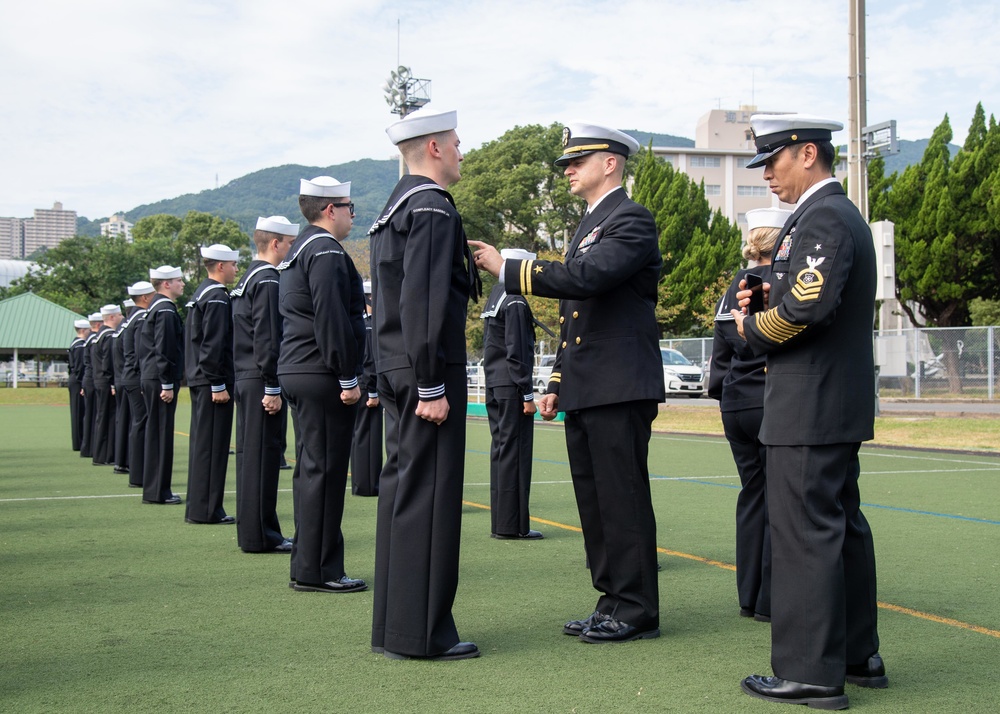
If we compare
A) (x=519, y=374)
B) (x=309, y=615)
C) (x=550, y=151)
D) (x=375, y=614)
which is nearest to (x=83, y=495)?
(x=519, y=374)

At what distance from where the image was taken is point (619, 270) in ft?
15.1

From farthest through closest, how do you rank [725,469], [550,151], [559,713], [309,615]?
[550,151]
[725,469]
[309,615]
[559,713]

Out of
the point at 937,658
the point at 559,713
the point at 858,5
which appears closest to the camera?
the point at 559,713

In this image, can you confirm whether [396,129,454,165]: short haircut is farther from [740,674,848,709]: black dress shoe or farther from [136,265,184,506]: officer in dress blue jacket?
[136,265,184,506]: officer in dress blue jacket

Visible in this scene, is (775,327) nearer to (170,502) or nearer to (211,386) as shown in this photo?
(211,386)

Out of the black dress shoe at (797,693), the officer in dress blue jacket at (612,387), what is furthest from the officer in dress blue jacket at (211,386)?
the black dress shoe at (797,693)

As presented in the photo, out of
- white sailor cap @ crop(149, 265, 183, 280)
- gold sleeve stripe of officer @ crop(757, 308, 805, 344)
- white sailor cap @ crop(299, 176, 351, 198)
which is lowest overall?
gold sleeve stripe of officer @ crop(757, 308, 805, 344)

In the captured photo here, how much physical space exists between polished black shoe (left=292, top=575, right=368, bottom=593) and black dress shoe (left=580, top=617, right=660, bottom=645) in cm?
164

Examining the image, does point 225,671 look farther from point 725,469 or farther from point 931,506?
point 725,469

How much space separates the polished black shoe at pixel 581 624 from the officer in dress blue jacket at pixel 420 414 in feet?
1.80

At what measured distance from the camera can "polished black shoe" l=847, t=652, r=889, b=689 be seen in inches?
158

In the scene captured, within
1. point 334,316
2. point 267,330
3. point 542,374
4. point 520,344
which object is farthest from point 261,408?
point 542,374

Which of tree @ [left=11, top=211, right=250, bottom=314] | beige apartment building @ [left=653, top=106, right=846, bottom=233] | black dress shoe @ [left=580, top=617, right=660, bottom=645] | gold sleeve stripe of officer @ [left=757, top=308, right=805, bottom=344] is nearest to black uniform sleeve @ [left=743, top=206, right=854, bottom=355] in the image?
gold sleeve stripe of officer @ [left=757, top=308, right=805, bottom=344]

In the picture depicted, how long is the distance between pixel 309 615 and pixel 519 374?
3.14 metres
